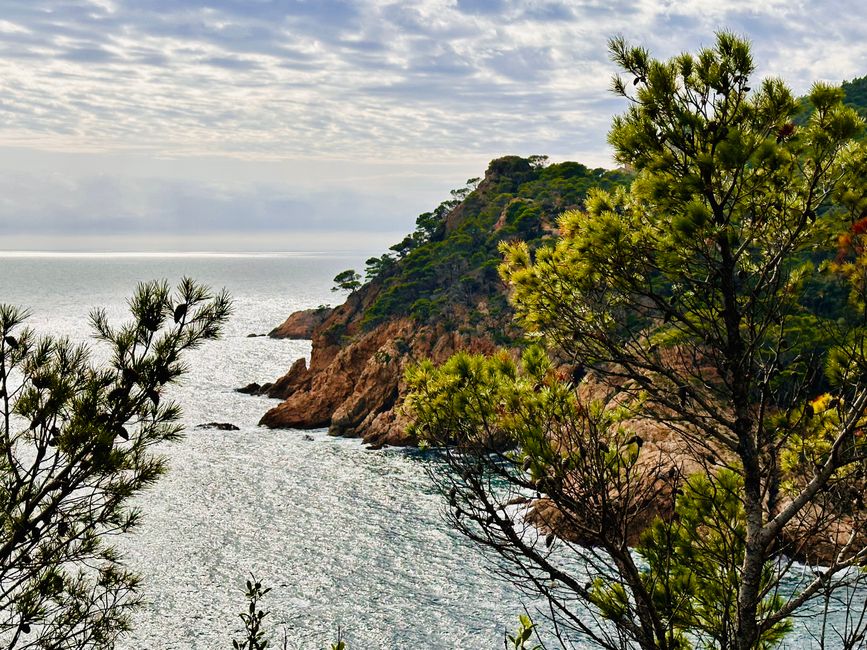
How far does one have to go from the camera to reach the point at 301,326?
12456 centimetres

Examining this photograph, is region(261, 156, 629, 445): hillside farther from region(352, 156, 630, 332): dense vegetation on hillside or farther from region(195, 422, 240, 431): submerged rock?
region(195, 422, 240, 431): submerged rock

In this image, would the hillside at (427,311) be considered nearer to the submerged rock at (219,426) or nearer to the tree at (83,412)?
the submerged rock at (219,426)

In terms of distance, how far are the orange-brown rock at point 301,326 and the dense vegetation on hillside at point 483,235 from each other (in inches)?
1036

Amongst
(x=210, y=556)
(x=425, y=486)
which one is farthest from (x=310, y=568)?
(x=425, y=486)

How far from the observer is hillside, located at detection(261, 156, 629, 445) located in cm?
6238

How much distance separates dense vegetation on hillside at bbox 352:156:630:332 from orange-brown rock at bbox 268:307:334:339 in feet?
86.3

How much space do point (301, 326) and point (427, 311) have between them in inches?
2259

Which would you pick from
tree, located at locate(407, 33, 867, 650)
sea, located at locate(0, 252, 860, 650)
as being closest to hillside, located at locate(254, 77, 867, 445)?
sea, located at locate(0, 252, 860, 650)

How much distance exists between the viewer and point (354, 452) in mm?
53531

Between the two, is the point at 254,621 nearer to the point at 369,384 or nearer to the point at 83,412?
the point at 83,412

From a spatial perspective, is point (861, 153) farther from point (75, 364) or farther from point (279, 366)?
point (279, 366)

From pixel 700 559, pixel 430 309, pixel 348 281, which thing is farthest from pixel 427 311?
pixel 700 559

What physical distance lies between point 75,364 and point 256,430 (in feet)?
180

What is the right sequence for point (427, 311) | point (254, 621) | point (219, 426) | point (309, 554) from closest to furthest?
point (254, 621), point (309, 554), point (219, 426), point (427, 311)
